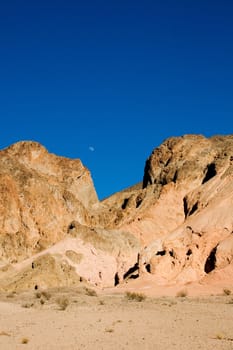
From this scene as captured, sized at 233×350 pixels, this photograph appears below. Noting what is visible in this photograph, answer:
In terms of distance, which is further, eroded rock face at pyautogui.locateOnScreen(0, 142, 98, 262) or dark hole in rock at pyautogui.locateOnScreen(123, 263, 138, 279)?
eroded rock face at pyautogui.locateOnScreen(0, 142, 98, 262)

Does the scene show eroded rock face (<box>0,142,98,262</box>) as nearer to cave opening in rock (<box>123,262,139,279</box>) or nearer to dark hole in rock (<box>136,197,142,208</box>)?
dark hole in rock (<box>136,197,142,208</box>)

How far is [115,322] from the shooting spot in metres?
19.0

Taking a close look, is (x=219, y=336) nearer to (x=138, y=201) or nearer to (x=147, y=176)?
(x=138, y=201)

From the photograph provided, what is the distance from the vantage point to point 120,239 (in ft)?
190

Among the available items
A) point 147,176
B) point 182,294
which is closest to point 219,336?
point 182,294

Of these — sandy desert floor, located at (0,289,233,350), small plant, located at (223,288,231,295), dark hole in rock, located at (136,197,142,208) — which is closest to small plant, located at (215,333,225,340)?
sandy desert floor, located at (0,289,233,350)

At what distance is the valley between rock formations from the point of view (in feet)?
90.9

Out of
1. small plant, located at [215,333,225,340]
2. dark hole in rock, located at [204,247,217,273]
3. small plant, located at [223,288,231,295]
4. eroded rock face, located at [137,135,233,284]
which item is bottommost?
small plant, located at [215,333,225,340]

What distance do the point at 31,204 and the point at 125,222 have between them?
490 inches

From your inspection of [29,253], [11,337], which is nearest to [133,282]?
[29,253]

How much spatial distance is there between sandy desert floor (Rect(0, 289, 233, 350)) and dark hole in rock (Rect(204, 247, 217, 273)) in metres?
19.4

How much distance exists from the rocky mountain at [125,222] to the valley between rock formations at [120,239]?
132mm

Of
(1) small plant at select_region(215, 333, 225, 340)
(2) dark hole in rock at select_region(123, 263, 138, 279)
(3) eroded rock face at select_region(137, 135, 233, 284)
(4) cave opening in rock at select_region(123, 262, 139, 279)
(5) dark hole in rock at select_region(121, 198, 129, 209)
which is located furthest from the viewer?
(5) dark hole in rock at select_region(121, 198, 129, 209)

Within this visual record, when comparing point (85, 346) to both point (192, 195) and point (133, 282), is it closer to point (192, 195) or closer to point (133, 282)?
point (133, 282)
